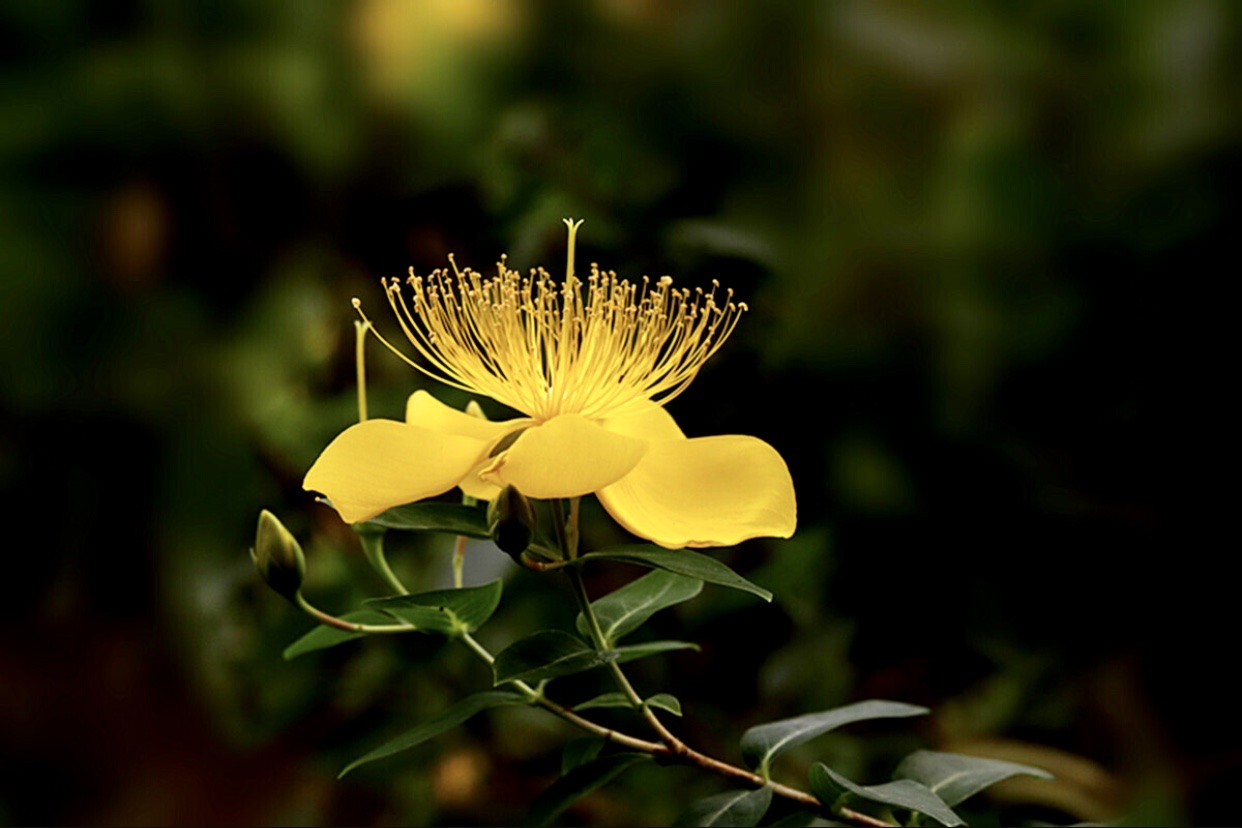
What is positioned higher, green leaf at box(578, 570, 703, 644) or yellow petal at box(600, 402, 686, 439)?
yellow petal at box(600, 402, 686, 439)

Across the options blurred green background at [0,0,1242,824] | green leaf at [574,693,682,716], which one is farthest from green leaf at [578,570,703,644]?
blurred green background at [0,0,1242,824]

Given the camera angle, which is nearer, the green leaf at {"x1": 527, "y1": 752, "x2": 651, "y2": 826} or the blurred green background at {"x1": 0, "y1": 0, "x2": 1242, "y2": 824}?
the green leaf at {"x1": 527, "y1": 752, "x2": 651, "y2": 826}

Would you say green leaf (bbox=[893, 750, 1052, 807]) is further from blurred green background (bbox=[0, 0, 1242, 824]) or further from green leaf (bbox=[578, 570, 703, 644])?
blurred green background (bbox=[0, 0, 1242, 824])

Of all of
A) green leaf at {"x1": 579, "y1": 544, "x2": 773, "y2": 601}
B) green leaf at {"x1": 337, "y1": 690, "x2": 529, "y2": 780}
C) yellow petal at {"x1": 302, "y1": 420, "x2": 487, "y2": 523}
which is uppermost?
yellow petal at {"x1": 302, "y1": 420, "x2": 487, "y2": 523}

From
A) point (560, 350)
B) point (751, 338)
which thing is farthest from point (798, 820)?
Answer: point (751, 338)

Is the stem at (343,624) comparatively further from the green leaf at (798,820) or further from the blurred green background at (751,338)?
the blurred green background at (751,338)

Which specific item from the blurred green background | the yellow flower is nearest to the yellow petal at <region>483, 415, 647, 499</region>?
the yellow flower

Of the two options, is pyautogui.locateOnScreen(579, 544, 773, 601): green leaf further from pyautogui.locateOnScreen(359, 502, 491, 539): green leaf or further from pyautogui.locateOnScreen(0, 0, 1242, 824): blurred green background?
pyautogui.locateOnScreen(0, 0, 1242, 824): blurred green background

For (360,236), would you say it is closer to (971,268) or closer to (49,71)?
(49,71)
